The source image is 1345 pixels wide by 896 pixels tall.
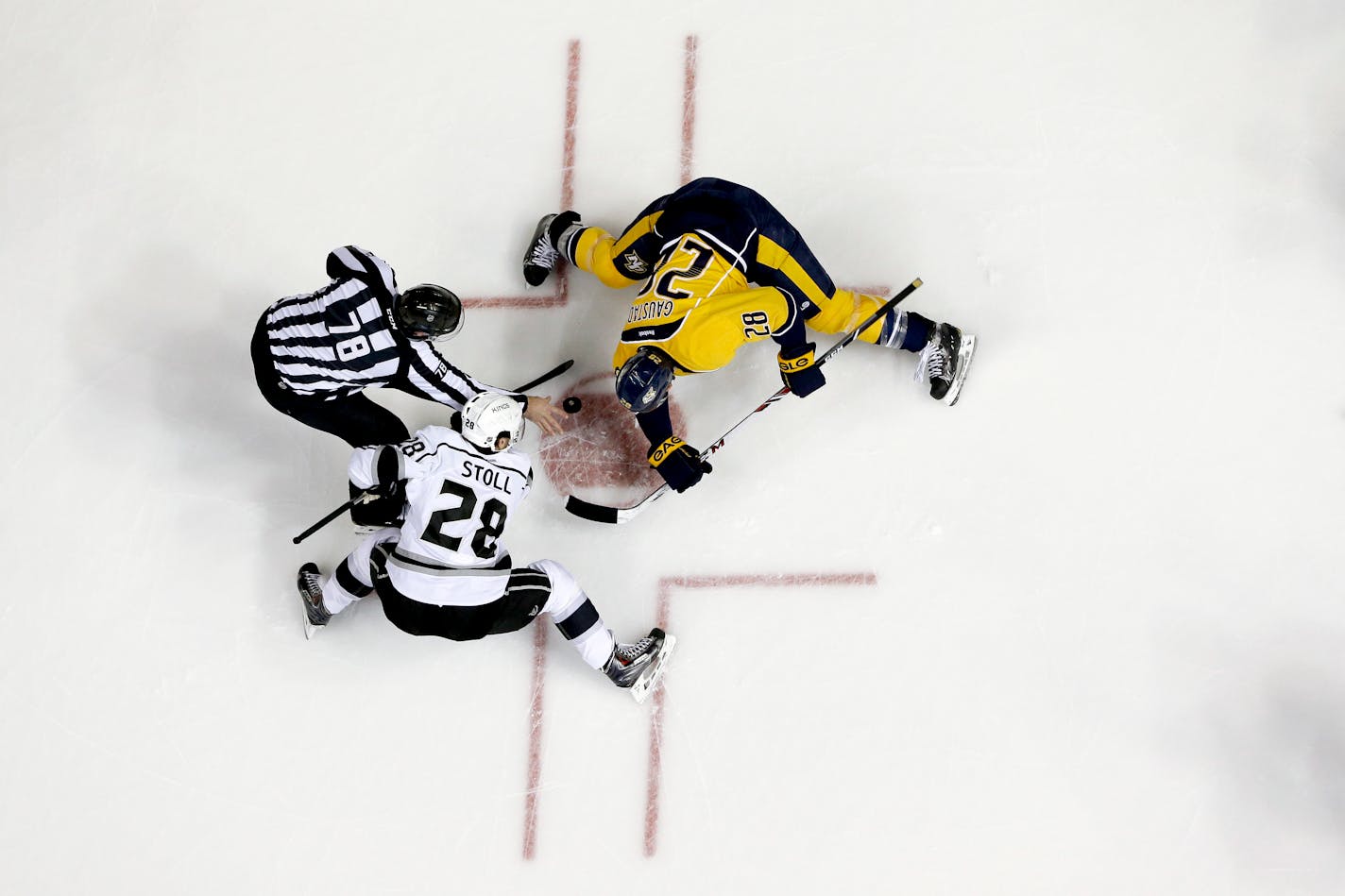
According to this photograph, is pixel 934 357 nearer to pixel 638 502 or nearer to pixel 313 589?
pixel 638 502

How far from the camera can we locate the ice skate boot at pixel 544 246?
485 cm

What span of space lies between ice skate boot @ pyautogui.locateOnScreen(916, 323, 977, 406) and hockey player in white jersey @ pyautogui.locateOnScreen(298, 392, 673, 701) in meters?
1.72

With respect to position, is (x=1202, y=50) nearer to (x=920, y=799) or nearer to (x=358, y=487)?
(x=920, y=799)

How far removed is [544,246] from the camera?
16.1 ft

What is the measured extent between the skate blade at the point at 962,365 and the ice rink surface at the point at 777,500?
96 millimetres

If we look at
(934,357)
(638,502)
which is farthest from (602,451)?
(934,357)

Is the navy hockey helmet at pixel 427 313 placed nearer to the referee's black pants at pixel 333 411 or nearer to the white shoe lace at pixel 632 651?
the referee's black pants at pixel 333 411

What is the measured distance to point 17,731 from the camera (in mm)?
4918

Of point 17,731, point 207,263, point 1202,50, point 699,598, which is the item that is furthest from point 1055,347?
point 17,731

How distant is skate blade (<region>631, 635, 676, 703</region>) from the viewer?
463cm

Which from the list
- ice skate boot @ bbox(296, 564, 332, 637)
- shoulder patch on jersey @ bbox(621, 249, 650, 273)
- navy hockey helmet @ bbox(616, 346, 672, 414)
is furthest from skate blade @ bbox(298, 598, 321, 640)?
shoulder patch on jersey @ bbox(621, 249, 650, 273)

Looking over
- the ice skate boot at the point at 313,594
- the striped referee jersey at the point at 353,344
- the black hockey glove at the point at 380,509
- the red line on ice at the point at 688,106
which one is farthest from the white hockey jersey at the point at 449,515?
the red line on ice at the point at 688,106

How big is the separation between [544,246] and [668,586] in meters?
1.58

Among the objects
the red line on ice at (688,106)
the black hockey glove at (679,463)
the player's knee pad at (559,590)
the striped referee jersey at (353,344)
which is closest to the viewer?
the striped referee jersey at (353,344)
